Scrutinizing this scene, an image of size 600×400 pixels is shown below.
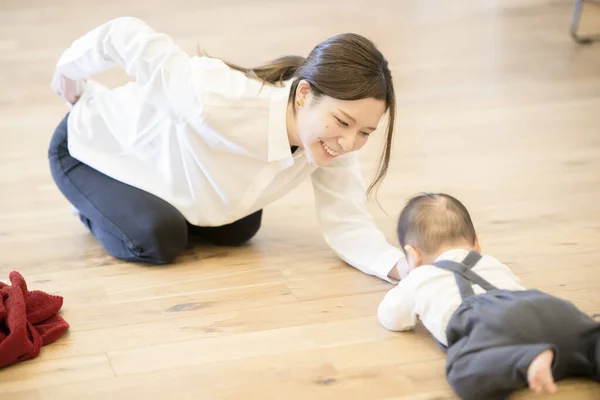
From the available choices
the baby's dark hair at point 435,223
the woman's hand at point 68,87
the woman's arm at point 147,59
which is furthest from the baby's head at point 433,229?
the woman's hand at point 68,87

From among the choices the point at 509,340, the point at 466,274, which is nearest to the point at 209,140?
the point at 466,274

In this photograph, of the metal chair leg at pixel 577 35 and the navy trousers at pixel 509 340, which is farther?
the metal chair leg at pixel 577 35

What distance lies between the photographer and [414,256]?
5.21 feet

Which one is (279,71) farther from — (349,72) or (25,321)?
(25,321)

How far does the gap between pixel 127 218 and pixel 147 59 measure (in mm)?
356

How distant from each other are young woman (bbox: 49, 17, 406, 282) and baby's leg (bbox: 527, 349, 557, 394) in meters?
0.53

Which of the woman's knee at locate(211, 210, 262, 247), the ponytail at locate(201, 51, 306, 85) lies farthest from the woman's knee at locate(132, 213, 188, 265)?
the ponytail at locate(201, 51, 306, 85)

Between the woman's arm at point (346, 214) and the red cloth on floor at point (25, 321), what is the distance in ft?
1.94

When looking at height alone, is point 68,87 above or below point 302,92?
below

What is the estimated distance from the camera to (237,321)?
64.9 inches

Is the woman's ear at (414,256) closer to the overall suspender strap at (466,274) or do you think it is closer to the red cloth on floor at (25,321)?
the overall suspender strap at (466,274)

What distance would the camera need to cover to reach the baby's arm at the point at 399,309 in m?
1.56

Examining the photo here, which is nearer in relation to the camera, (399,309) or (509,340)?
(509,340)

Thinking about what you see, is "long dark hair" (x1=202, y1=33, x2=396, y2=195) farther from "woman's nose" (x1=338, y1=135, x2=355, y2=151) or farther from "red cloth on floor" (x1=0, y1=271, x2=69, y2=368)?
"red cloth on floor" (x1=0, y1=271, x2=69, y2=368)
